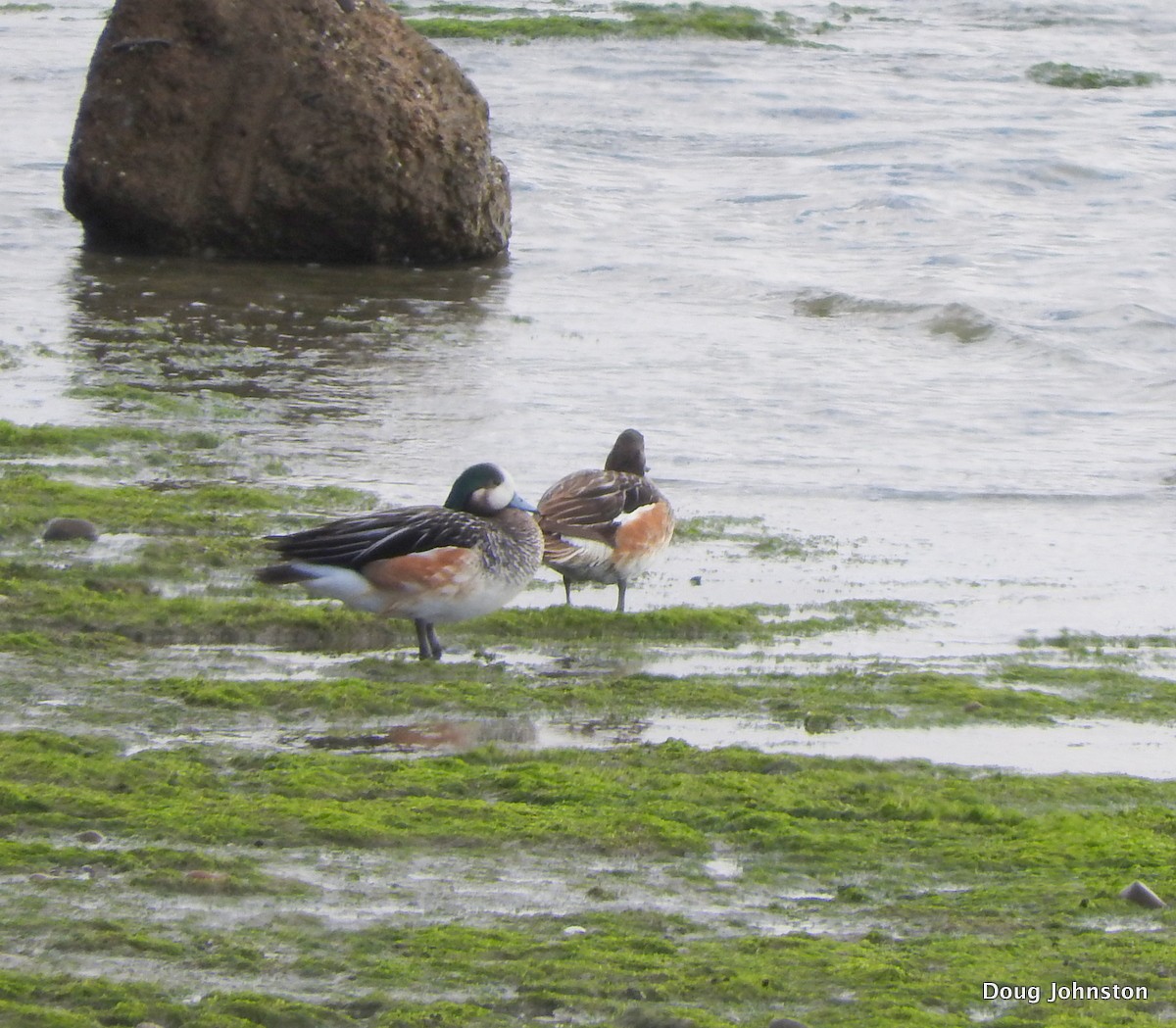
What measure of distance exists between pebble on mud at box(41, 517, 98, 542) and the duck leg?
1628mm

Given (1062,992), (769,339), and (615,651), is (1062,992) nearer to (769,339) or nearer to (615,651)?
(615,651)

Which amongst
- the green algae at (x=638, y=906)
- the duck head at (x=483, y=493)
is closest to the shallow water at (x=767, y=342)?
the duck head at (x=483, y=493)

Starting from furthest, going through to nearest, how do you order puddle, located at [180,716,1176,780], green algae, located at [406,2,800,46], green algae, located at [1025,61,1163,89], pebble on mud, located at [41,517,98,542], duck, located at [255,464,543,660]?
green algae, located at [406,2,800,46]
green algae, located at [1025,61,1163,89]
pebble on mud, located at [41,517,98,542]
duck, located at [255,464,543,660]
puddle, located at [180,716,1176,780]

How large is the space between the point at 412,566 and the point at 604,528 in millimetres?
1222

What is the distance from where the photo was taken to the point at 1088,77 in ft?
89.2

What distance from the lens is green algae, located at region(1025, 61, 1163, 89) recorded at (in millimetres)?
27078

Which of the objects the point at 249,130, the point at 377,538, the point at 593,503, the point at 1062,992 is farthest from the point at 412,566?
the point at 249,130

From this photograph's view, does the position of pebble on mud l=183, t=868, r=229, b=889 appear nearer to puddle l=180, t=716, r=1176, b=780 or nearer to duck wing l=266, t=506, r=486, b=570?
puddle l=180, t=716, r=1176, b=780

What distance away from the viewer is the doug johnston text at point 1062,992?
3.88m

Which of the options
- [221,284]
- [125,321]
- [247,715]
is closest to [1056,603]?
[247,715]

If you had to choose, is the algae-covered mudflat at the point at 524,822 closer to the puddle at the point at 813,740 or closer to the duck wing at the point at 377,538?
the puddle at the point at 813,740

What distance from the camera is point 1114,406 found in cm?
1230

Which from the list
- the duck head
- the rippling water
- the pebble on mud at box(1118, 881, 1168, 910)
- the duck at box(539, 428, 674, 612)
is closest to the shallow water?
the rippling water

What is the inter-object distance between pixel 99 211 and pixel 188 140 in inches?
38.4
